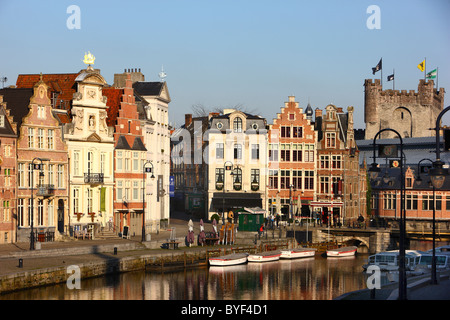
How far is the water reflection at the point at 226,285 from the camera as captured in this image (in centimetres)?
5056

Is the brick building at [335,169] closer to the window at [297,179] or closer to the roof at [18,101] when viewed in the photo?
the window at [297,179]

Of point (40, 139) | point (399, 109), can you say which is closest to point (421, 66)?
point (399, 109)

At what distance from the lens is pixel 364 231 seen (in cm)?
8294

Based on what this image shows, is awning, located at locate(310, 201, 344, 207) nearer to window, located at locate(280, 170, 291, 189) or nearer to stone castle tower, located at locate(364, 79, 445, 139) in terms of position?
window, located at locate(280, 170, 291, 189)

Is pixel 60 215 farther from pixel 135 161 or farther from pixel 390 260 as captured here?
pixel 390 260

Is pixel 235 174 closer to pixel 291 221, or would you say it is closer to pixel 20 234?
pixel 291 221

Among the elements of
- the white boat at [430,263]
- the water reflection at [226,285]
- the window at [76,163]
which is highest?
the window at [76,163]

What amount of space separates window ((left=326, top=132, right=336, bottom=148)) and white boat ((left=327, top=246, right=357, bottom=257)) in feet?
49.2

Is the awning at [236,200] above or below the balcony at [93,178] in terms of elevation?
below

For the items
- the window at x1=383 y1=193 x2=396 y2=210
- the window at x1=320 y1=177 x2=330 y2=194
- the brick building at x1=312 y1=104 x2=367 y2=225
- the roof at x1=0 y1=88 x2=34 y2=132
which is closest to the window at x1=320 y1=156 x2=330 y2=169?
the brick building at x1=312 y1=104 x2=367 y2=225

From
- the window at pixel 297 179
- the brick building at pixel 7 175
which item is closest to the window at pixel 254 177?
the window at pixel 297 179

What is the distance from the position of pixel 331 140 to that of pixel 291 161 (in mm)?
4733

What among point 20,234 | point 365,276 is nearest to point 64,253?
point 20,234

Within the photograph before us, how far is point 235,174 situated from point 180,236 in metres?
19.6
